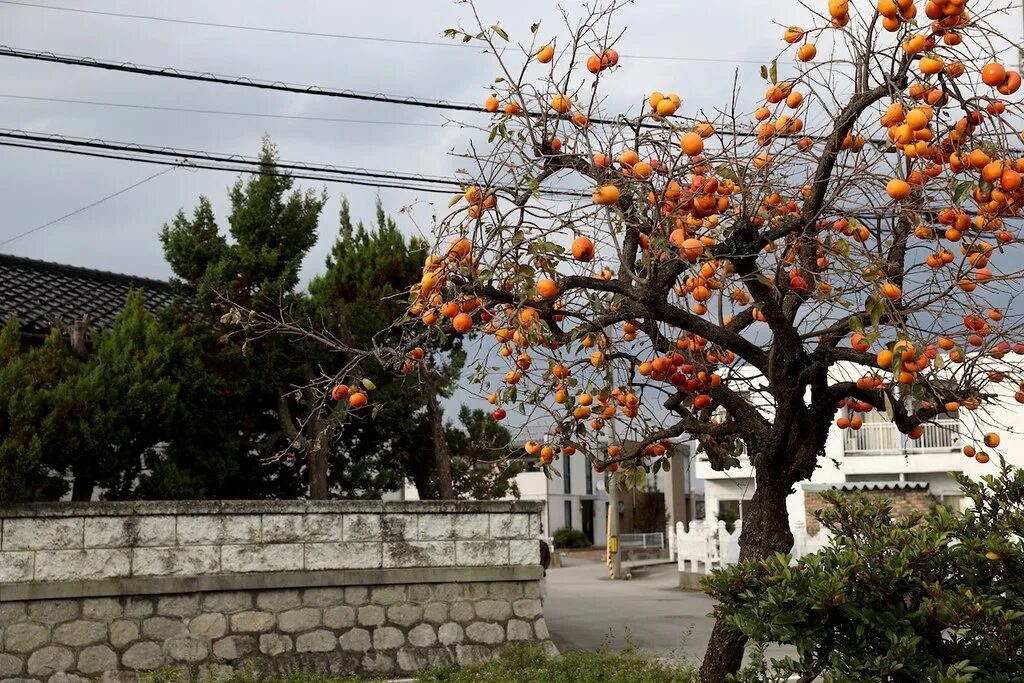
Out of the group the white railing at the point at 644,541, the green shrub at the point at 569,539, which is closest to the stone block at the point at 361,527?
the white railing at the point at 644,541

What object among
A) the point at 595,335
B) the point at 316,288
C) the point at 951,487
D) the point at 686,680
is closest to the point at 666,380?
the point at 595,335

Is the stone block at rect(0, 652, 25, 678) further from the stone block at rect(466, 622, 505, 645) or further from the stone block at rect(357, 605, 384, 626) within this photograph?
the stone block at rect(466, 622, 505, 645)

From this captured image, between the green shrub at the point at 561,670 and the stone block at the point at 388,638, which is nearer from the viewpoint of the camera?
the green shrub at the point at 561,670

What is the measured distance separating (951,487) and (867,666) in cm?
2438

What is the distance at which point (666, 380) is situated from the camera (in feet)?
22.4

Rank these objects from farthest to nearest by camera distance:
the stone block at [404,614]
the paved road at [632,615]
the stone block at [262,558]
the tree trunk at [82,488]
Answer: the paved road at [632,615] < the stone block at [404,614] < the tree trunk at [82,488] < the stone block at [262,558]

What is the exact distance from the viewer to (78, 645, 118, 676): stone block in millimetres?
9039

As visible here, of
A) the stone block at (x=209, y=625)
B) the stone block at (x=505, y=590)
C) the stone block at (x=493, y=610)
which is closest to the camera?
the stone block at (x=209, y=625)

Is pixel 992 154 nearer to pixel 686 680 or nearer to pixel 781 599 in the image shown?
pixel 781 599

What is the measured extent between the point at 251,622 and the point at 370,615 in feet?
3.57

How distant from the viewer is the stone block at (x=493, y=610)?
10695 millimetres

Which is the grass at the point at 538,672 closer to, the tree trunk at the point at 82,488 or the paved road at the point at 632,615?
the paved road at the point at 632,615

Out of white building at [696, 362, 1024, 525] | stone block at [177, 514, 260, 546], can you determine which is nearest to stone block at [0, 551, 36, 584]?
stone block at [177, 514, 260, 546]

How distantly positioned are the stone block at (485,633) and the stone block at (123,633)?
3.03 metres
